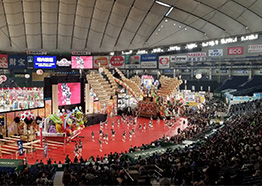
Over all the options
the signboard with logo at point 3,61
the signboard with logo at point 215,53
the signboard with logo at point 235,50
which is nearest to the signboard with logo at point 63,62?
the signboard with logo at point 3,61

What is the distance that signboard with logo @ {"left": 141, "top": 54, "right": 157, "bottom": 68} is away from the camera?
43.2 m

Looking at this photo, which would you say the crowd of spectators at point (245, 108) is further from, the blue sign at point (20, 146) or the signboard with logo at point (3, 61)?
the signboard with logo at point (3, 61)

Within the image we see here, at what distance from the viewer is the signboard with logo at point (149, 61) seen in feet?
142

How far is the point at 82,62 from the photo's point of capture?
44.6m

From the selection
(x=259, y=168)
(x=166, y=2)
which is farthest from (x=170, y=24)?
(x=259, y=168)

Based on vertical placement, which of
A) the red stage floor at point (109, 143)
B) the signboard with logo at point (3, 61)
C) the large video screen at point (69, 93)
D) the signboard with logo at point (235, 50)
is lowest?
the red stage floor at point (109, 143)

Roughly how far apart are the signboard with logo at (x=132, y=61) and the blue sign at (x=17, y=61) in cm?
1714

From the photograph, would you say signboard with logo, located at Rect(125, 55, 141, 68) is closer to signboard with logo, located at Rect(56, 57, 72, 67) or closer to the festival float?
signboard with logo, located at Rect(56, 57, 72, 67)

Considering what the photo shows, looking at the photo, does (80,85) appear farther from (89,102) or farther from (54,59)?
(54,59)

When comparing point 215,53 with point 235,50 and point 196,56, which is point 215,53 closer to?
point 196,56

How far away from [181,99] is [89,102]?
14.7 m

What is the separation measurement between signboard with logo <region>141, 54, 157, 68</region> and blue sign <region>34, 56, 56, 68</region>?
1474 centimetres

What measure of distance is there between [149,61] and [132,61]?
12.0 feet

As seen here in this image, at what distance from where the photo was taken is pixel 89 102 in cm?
3244
